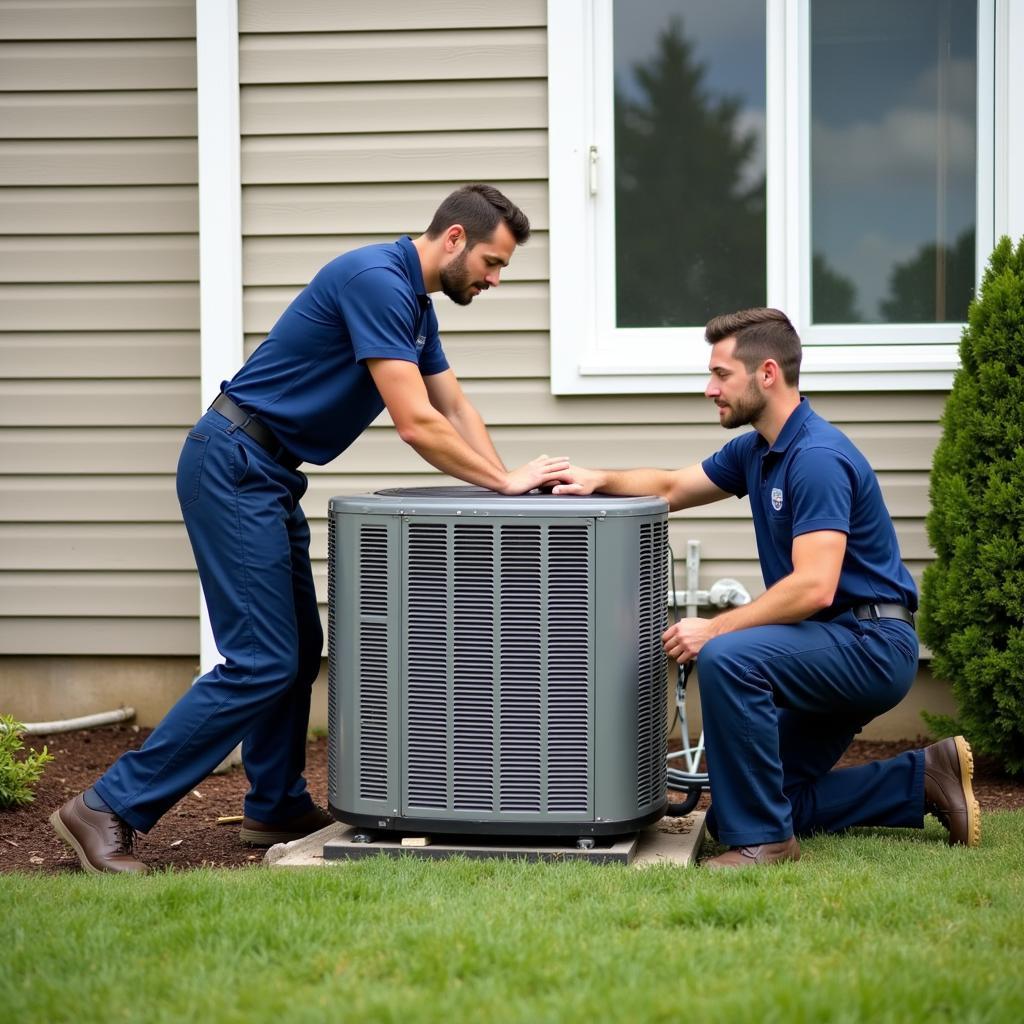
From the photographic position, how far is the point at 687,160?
5270mm

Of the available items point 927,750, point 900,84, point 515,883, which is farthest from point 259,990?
point 900,84

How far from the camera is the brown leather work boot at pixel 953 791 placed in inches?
144

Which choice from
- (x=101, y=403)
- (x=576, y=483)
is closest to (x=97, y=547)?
(x=101, y=403)

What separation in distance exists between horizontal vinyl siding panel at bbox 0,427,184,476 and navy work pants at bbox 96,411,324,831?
2082 mm

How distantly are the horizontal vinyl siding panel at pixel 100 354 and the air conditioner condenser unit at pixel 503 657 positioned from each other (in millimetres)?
2379

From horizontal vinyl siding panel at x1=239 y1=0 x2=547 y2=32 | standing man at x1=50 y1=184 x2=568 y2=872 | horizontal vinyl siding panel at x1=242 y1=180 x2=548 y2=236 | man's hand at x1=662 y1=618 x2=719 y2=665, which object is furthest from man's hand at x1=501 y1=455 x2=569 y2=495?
horizontal vinyl siding panel at x1=239 y1=0 x2=547 y2=32

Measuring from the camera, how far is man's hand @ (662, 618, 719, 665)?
3.49 meters

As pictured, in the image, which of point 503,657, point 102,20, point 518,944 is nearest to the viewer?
point 518,944

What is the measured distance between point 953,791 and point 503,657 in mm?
1322

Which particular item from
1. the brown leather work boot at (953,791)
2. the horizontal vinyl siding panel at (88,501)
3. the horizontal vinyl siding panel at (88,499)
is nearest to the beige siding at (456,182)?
the horizontal vinyl siding panel at (88,499)

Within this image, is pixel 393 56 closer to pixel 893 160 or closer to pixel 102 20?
pixel 102 20

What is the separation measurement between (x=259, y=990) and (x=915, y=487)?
3.58m

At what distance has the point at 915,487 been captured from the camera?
5.18 m

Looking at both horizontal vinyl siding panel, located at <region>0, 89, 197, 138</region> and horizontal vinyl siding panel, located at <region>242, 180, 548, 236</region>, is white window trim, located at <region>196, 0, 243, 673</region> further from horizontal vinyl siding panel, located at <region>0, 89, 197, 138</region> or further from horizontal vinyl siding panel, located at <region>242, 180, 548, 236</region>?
horizontal vinyl siding panel, located at <region>0, 89, 197, 138</region>
